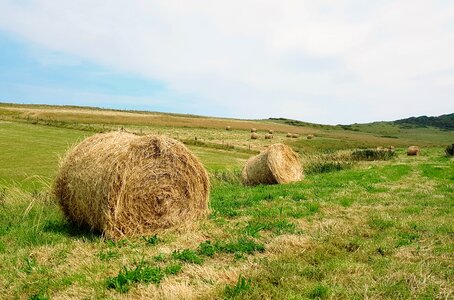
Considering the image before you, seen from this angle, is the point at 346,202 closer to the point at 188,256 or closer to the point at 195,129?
the point at 188,256

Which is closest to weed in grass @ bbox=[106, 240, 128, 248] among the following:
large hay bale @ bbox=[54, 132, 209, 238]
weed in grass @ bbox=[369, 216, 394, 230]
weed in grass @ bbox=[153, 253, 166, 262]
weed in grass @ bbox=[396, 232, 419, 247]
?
large hay bale @ bbox=[54, 132, 209, 238]

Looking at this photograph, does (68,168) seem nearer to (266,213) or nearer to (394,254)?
→ (266,213)

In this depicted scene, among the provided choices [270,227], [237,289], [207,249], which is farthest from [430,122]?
[237,289]

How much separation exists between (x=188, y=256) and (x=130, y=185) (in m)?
2.94

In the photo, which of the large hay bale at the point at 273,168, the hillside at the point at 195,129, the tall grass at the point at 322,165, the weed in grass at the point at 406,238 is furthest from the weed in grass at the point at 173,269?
the hillside at the point at 195,129

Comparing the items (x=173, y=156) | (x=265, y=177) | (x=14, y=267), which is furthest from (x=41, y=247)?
(x=265, y=177)

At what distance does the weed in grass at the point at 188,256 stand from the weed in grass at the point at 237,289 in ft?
4.05

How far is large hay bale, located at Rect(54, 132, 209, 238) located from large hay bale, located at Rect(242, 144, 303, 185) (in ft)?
30.2

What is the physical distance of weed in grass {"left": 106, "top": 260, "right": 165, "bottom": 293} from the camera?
18.8 feet

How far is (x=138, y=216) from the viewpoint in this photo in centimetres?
938

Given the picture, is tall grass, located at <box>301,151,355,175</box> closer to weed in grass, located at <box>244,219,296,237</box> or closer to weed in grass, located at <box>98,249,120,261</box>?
weed in grass, located at <box>244,219,296,237</box>

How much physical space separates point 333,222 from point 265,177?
1014 cm

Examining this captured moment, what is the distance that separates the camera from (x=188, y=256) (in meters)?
6.97

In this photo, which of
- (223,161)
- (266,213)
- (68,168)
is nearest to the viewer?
(68,168)
